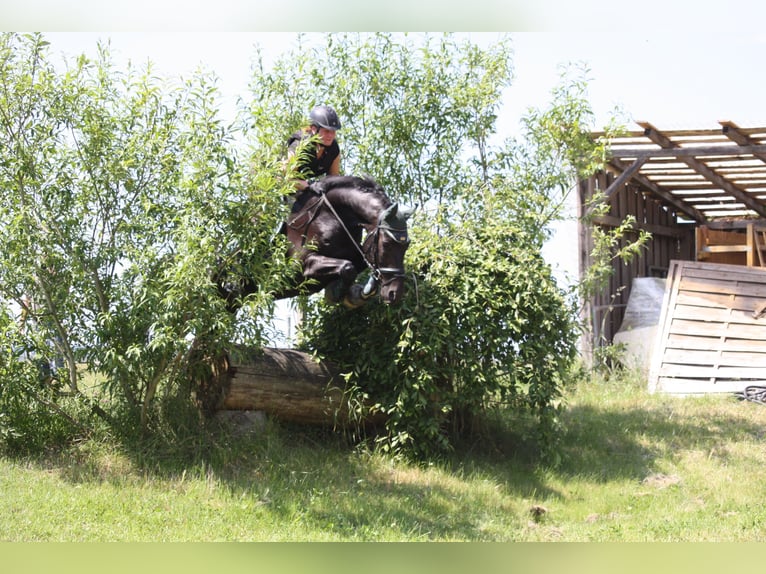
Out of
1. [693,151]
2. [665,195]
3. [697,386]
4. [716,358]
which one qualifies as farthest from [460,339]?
[665,195]

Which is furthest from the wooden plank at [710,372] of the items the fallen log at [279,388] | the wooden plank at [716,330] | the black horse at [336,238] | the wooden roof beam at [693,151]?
the black horse at [336,238]

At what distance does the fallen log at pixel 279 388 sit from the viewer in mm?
8336

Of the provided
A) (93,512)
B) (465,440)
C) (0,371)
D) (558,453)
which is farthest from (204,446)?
(558,453)

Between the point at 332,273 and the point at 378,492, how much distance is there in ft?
6.62

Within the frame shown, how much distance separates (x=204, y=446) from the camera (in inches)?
317

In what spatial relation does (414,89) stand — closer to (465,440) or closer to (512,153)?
(512,153)

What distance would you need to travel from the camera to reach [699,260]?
48.2ft

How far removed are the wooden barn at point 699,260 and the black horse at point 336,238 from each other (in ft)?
14.4

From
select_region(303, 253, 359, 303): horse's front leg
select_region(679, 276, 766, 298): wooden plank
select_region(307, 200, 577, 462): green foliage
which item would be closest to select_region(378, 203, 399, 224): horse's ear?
select_region(303, 253, 359, 303): horse's front leg

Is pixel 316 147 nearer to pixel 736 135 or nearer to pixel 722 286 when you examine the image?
pixel 736 135

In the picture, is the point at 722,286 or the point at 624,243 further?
the point at 624,243

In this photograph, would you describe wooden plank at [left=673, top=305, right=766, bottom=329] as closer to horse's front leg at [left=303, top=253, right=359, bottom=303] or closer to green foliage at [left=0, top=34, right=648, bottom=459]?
green foliage at [left=0, top=34, right=648, bottom=459]

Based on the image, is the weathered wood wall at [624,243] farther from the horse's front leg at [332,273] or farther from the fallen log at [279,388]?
the horse's front leg at [332,273]

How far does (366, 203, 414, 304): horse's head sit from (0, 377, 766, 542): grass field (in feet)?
6.12
